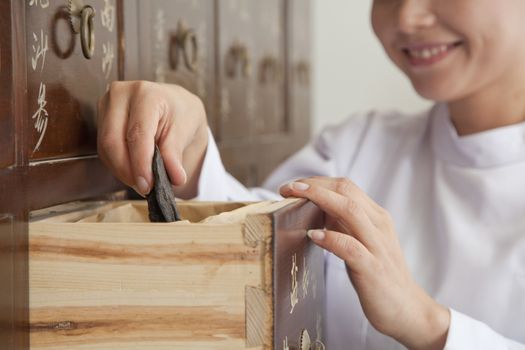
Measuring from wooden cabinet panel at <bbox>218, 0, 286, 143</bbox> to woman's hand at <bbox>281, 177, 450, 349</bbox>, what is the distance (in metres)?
0.69

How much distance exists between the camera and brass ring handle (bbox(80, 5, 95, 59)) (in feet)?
2.47

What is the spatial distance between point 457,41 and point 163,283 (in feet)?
2.37

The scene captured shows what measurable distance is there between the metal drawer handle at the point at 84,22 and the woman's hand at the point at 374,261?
25 centimetres

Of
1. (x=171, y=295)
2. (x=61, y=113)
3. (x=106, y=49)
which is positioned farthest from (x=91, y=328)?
(x=106, y=49)

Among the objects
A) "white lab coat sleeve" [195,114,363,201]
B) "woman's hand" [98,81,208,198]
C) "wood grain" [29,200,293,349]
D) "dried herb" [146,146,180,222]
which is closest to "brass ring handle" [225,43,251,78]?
"white lab coat sleeve" [195,114,363,201]

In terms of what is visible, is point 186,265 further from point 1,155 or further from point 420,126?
point 420,126

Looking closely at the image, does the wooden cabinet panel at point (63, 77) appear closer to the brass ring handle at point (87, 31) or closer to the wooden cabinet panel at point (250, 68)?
the brass ring handle at point (87, 31)

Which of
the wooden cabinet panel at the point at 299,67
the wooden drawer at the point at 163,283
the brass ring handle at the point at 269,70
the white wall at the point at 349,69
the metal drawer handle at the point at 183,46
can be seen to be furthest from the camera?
the white wall at the point at 349,69

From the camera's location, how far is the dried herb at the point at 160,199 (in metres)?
0.69

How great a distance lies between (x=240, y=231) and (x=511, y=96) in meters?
0.78

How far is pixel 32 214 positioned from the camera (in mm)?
668

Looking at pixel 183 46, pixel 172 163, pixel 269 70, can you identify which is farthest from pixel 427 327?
pixel 269 70

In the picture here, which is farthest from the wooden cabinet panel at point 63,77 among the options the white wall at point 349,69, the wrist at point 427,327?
the white wall at point 349,69

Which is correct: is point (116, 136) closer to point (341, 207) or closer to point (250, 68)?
point (341, 207)
